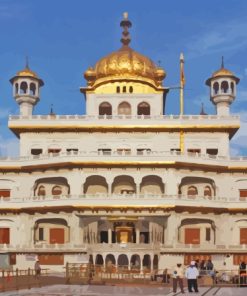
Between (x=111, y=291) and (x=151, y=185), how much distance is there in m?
25.2

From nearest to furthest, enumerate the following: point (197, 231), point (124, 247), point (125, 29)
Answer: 1. point (124, 247)
2. point (197, 231)
3. point (125, 29)

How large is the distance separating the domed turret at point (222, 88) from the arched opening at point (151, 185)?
9.57m

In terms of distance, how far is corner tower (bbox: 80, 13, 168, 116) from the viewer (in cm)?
6059

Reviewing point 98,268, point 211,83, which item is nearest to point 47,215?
point 98,268

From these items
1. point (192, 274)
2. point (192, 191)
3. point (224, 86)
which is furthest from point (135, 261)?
point (192, 274)

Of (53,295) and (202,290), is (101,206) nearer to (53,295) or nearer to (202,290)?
(202,290)

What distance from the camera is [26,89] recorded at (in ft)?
198

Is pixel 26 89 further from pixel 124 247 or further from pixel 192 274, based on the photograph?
pixel 192 274

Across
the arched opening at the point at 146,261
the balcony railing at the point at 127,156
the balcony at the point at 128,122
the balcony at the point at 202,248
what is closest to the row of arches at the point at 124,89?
the balcony at the point at 128,122

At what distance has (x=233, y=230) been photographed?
5484cm

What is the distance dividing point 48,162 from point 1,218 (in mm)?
6920

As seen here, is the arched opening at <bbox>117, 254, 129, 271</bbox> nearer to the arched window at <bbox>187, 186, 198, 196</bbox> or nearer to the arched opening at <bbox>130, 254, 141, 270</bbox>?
the arched opening at <bbox>130, 254, 141, 270</bbox>

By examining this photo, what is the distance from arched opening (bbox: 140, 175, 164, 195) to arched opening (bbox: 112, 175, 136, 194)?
862mm

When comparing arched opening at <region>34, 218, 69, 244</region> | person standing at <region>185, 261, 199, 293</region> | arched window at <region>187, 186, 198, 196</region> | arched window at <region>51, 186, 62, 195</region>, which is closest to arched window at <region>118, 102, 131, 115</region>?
arched window at <region>51, 186, 62, 195</region>
